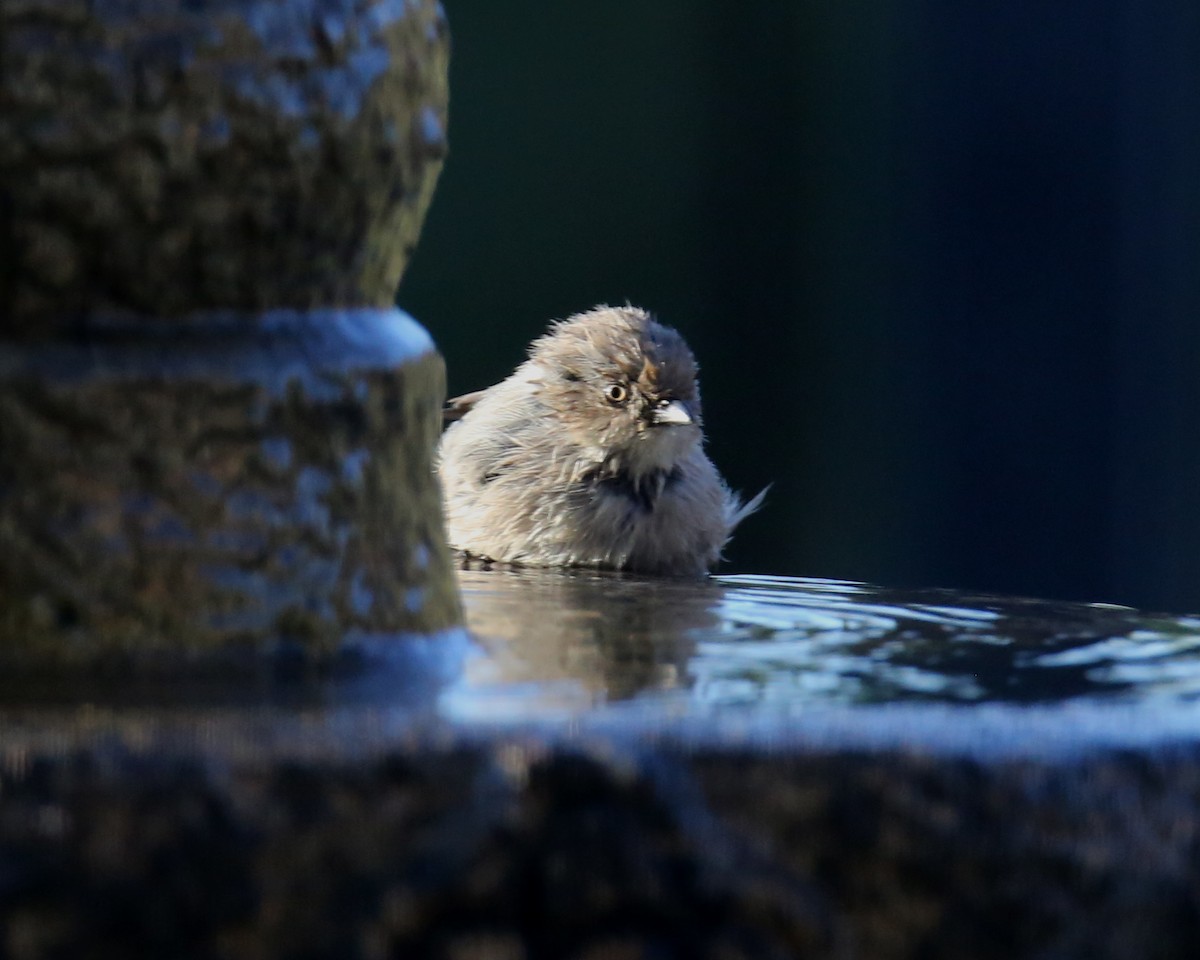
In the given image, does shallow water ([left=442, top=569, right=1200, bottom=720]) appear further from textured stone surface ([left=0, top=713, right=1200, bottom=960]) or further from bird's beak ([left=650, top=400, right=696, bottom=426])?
bird's beak ([left=650, top=400, right=696, bottom=426])

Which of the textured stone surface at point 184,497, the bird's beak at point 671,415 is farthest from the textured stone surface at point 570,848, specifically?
the bird's beak at point 671,415

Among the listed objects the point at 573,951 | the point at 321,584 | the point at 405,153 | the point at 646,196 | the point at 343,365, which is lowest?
the point at 573,951

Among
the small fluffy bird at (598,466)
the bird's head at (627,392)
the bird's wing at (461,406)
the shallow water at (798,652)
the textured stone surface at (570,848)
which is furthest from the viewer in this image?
the bird's wing at (461,406)

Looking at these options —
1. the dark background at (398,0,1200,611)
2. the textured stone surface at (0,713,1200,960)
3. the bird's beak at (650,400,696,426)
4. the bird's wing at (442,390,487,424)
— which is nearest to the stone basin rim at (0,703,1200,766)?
the textured stone surface at (0,713,1200,960)

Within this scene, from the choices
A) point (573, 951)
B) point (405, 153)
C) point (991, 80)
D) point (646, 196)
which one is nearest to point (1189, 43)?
point (991, 80)

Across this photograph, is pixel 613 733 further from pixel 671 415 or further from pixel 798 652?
pixel 671 415

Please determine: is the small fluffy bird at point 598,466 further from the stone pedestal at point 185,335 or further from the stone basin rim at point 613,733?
the stone basin rim at point 613,733

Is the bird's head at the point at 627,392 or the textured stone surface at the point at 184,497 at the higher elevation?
the bird's head at the point at 627,392

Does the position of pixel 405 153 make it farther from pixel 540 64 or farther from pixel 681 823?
pixel 540 64
